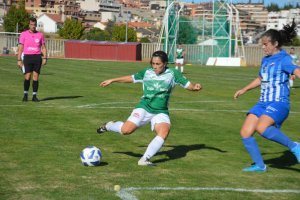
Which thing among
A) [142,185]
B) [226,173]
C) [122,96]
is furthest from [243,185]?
[122,96]

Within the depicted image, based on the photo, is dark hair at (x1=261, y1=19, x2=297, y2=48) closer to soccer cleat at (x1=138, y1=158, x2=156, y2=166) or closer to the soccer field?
the soccer field

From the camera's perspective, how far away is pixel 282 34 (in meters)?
8.53

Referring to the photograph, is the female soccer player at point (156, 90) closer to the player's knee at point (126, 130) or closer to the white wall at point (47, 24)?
the player's knee at point (126, 130)

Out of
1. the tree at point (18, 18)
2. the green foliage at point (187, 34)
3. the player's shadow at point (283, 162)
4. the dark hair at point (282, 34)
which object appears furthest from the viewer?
the tree at point (18, 18)

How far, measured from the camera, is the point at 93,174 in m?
7.81

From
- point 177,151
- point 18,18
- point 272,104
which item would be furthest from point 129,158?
point 18,18


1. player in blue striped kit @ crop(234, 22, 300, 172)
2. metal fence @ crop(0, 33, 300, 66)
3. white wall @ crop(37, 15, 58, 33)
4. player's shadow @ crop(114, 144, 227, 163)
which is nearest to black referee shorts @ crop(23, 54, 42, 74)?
player's shadow @ crop(114, 144, 227, 163)

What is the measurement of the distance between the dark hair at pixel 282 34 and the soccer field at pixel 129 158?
188cm

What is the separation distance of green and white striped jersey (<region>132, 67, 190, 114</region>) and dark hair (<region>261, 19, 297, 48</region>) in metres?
1.49

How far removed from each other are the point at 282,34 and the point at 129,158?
116 inches

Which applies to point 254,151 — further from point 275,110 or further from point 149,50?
point 149,50

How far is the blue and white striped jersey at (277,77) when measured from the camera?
8352 millimetres

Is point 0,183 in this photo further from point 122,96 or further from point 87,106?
point 122,96

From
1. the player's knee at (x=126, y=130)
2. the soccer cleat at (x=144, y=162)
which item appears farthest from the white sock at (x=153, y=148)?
the player's knee at (x=126, y=130)
